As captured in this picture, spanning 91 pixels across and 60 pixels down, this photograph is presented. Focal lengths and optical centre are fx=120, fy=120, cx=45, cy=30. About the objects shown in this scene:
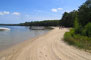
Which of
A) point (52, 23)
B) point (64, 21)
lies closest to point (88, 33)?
point (64, 21)

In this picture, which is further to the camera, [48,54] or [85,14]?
[85,14]

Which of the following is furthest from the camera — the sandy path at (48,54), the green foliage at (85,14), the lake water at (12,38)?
the green foliage at (85,14)

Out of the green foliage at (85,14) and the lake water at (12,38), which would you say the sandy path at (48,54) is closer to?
the lake water at (12,38)

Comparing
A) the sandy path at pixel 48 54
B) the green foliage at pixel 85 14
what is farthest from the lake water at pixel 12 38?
the green foliage at pixel 85 14

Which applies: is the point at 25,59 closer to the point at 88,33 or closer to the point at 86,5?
the point at 88,33

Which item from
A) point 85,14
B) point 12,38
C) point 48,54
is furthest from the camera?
point 85,14

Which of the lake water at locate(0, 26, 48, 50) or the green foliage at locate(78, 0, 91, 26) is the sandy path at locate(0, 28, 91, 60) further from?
the green foliage at locate(78, 0, 91, 26)

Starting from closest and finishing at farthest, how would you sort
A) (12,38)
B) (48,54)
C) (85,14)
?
(48,54) → (12,38) → (85,14)

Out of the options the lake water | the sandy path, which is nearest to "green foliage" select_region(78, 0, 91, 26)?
the lake water

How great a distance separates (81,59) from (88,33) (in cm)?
989

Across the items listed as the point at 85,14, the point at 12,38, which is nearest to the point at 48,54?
the point at 12,38

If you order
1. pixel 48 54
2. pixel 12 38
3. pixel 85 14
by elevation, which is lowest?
pixel 12 38

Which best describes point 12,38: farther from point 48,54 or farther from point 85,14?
point 85,14

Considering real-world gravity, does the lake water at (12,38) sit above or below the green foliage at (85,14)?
below
